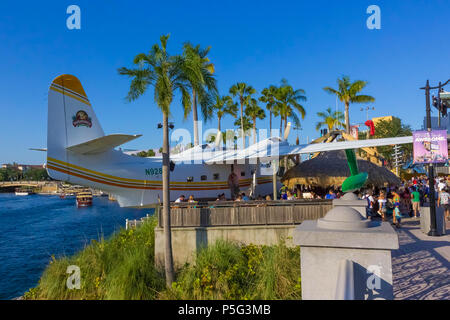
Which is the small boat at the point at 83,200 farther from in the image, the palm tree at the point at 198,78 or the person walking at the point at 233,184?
the palm tree at the point at 198,78

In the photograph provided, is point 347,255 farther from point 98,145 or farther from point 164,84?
point 98,145

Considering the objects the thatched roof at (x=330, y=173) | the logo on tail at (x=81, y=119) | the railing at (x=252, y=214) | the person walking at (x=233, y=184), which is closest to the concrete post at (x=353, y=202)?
the railing at (x=252, y=214)

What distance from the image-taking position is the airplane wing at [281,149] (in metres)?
16.1

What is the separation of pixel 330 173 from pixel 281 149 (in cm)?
367

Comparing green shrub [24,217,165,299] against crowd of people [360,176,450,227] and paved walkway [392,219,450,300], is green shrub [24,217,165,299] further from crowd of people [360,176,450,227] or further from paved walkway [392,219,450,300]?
crowd of people [360,176,450,227]

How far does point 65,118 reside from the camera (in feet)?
49.3

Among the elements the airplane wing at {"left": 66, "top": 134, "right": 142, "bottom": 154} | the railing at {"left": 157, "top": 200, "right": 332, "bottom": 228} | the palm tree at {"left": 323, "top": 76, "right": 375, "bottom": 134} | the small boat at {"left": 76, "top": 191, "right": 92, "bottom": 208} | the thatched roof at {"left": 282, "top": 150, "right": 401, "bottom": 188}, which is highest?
the palm tree at {"left": 323, "top": 76, "right": 375, "bottom": 134}

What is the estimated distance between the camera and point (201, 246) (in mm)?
10977

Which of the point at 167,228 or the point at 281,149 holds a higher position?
the point at 281,149

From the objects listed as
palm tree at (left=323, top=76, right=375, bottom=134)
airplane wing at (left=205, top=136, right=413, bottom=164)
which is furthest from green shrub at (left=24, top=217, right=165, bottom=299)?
palm tree at (left=323, top=76, right=375, bottom=134)

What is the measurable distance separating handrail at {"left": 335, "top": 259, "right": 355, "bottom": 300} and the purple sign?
38.2 feet

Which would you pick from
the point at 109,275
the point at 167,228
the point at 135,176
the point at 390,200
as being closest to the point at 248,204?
the point at 167,228

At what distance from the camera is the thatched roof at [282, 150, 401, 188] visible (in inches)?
725
